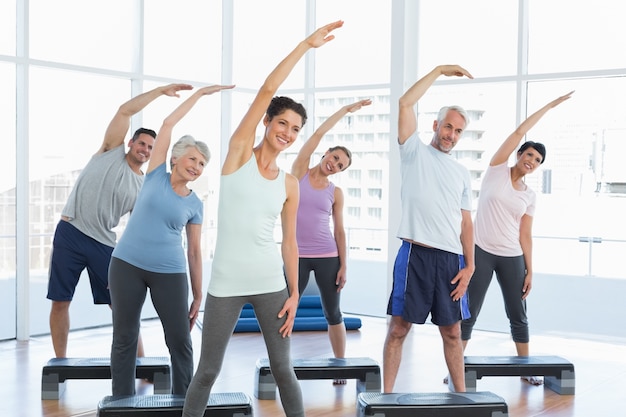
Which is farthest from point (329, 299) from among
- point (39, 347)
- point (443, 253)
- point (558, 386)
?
point (39, 347)

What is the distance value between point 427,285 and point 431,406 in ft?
1.95

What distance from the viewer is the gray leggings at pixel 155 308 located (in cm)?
379

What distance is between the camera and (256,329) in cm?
666

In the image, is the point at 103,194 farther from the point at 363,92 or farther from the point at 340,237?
the point at 363,92

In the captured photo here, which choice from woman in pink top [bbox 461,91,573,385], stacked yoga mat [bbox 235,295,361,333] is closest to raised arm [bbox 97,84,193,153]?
woman in pink top [bbox 461,91,573,385]

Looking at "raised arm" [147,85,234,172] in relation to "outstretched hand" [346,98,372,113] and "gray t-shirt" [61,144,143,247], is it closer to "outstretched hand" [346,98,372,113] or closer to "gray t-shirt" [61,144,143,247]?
"gray t-shirt" [61,144,143,247]

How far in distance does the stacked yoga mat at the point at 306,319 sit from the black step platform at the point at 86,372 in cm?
195

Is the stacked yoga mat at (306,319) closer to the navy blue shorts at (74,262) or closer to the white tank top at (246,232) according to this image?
the navy blue shorts at (74,262)

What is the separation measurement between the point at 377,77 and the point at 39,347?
3924 mm

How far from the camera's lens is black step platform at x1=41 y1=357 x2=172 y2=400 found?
14.7ft

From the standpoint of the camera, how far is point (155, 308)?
3791mm

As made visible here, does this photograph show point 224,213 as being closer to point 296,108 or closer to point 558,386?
point 296,108

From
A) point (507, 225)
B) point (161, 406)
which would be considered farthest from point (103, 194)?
point (507, 225)

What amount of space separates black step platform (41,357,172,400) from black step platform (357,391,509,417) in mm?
1251
